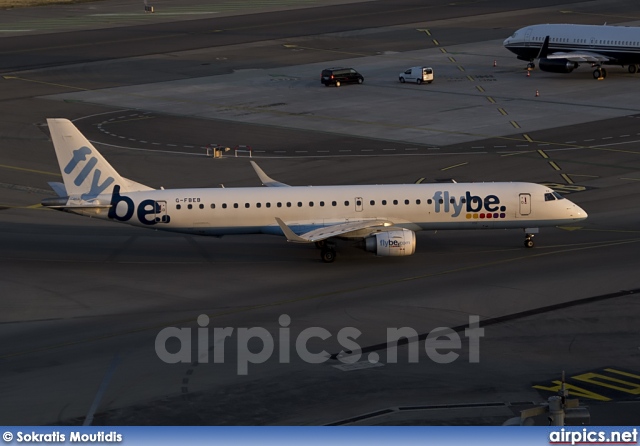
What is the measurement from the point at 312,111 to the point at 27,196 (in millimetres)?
34802

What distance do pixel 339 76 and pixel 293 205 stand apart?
56.7 meters

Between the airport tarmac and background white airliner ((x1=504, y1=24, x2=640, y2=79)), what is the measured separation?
2.28 m

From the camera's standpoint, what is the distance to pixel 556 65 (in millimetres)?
119625

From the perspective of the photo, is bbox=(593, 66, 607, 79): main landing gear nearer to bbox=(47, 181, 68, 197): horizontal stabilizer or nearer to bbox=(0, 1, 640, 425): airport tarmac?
bbox=(0, 1, 640, 425): airport tarmac

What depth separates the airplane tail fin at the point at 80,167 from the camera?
63688 mm

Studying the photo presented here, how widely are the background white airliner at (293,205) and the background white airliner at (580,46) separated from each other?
58331 millimetres

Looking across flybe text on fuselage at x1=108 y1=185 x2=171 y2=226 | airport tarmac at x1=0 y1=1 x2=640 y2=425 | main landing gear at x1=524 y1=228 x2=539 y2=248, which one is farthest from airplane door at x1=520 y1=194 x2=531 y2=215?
flybe text on fuselage at x1=108 y1=185 x2=171 y2=226

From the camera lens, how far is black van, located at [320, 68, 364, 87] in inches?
4648

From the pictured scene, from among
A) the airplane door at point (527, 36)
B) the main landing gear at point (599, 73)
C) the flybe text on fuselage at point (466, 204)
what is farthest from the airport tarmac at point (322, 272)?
the airplane door at point (527, 36)

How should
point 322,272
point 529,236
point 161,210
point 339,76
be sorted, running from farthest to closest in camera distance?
point 339,76, point 529,236, point 161,210, point 322,272

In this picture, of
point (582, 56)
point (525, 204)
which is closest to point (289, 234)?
point (525, 204)

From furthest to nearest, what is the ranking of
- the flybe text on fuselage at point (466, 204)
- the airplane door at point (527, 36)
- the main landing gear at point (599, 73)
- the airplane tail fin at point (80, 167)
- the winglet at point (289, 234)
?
1. the airplane door at point (527, 36)
2. the main landing gear at point (599, 73)
3. the airplane tail fin at point (80, 167)
4. the flybe text on fuselage at point (466, 204)
5. the winglet at point (289, 234)

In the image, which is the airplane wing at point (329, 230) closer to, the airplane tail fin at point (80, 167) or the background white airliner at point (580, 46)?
the airplane tail fin at point (80, 167)

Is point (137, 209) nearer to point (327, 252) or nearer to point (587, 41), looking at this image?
point (327, 252)
